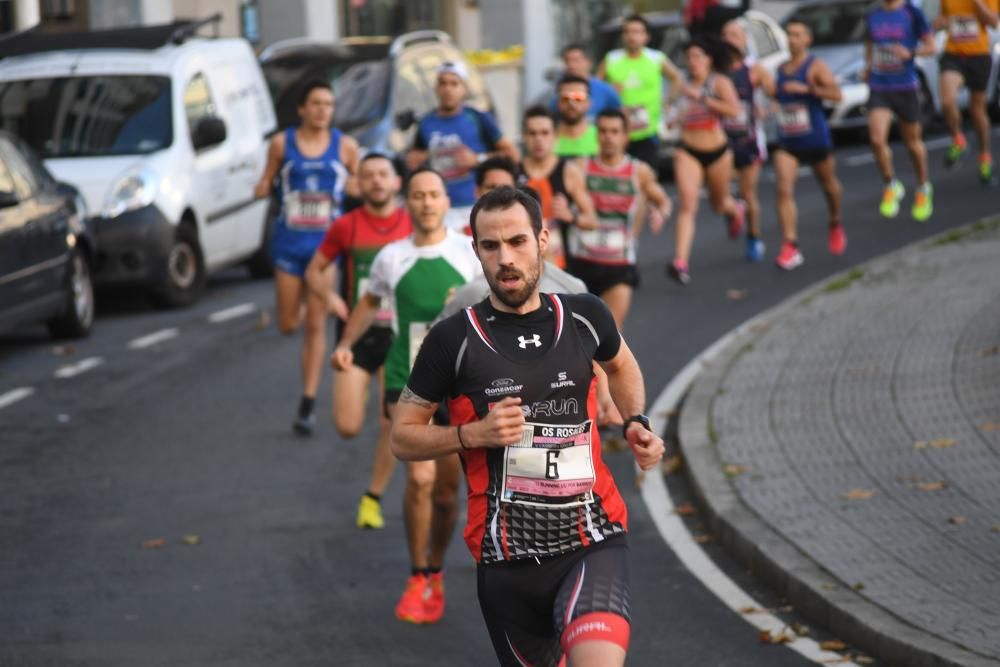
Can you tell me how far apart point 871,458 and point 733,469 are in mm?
672

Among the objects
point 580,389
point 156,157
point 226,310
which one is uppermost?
point 580,389

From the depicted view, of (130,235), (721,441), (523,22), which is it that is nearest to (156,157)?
(130,235)

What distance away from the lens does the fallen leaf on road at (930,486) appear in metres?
9.38

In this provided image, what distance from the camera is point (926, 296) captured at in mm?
14984

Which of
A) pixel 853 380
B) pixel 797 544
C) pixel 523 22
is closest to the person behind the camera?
pixel 797 544

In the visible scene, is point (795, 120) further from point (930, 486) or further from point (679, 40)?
point (679, 40)

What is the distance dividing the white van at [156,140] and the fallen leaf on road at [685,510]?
293 inches

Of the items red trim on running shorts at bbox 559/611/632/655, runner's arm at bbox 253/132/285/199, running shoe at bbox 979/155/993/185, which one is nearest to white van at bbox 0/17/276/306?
runner's arm at bbox 253/132/285/199

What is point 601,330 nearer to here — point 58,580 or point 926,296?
point 58,580

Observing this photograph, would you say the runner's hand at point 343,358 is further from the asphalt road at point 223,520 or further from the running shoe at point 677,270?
the running shoe at point 677,270

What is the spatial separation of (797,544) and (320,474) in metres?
3.31

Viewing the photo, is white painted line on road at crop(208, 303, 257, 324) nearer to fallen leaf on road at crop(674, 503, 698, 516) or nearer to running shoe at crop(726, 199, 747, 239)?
running shoe at crop(726, 199, 747, 239)

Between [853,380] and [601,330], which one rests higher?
[601,330]

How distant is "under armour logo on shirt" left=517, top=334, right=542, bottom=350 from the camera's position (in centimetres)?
565
